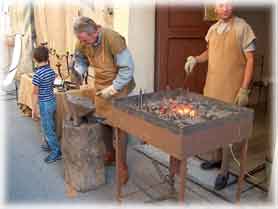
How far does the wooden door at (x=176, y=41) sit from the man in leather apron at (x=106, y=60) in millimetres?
754

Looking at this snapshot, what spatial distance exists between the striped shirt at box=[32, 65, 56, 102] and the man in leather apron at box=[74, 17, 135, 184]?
0.44 metres

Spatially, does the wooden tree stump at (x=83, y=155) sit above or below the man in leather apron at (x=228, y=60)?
below

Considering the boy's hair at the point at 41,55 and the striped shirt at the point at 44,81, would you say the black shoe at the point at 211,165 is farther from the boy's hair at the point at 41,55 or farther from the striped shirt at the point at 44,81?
the boy's hair at the point at 41,55

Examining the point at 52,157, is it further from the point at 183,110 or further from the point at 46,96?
the point at 183,110

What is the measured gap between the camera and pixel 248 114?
1.97 m

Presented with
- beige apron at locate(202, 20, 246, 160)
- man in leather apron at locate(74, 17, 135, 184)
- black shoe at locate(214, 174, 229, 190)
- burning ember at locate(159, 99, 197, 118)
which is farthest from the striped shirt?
black shoe at locate(214, 174, 229, 190)

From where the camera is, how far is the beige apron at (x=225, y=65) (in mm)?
2422

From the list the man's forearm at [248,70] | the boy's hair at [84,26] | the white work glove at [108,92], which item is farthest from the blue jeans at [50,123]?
the man's forearm at [248,70]

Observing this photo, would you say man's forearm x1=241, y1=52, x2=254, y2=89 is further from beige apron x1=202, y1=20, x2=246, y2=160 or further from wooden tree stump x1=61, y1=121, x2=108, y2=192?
wooden tree stump x1=61, y1=121, x2=108, y2=192

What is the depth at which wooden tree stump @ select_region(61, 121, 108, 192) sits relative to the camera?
8.29ft

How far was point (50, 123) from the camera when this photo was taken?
3.13 m

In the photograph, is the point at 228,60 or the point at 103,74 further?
the point at 103,74

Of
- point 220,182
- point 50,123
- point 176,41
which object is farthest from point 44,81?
point 220,182

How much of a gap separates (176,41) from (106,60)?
1017mm
